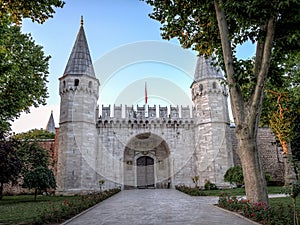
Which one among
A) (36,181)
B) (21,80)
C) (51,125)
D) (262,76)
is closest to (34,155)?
(36,181)

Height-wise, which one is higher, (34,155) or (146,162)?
(34,155)

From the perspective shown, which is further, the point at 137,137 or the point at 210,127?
the point at 137,137

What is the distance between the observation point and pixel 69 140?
18.9 metres

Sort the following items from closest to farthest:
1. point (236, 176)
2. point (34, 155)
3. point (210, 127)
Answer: point (236, 176) < point (34, 155) < point (210, 127)

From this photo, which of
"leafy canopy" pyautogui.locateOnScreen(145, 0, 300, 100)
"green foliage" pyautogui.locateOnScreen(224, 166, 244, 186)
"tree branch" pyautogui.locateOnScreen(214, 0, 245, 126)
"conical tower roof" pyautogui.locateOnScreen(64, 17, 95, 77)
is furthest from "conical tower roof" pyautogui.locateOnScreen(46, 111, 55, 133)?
"tree branch" pyautogui.locateOnScreen(214, 0, 245, 126)

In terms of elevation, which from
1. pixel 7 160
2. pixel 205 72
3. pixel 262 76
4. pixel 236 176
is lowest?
pixel 236 176

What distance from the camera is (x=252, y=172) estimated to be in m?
6.12

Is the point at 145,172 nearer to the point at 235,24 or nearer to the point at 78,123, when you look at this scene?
the point at 78,123

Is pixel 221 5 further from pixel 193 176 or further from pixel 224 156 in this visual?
A: pixel 193 176

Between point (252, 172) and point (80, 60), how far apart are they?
17894 mm

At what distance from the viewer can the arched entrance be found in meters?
22.8

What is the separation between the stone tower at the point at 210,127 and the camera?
19453mm

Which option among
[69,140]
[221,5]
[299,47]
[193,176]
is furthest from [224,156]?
[221,5]

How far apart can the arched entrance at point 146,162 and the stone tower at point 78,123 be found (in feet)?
13.5
